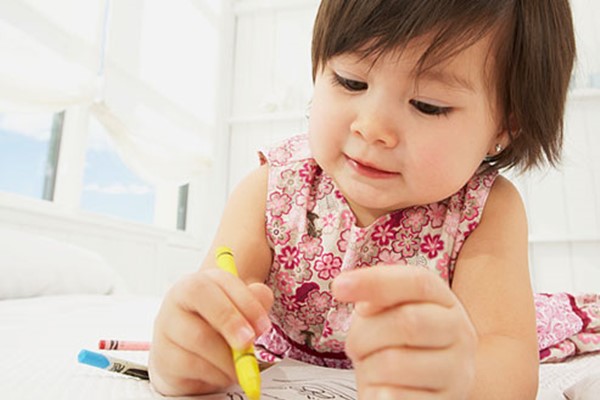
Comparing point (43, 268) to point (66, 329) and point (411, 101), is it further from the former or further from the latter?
point (411, 101)

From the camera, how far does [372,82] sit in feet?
1.81

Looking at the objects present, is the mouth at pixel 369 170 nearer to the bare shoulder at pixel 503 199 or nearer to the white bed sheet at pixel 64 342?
the bare shoulder at pixel 503 199

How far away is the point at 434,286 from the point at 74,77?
188cm

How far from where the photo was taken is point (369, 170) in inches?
23.5

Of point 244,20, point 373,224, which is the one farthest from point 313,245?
point 244,20

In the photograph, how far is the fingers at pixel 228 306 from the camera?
380 millimetres

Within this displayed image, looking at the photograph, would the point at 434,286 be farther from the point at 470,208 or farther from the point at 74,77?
the point at 74,77

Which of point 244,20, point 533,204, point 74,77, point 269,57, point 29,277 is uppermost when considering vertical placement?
point 244,20

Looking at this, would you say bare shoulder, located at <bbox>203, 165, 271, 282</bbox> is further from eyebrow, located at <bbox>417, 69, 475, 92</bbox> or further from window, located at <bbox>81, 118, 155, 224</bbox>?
window, located at <bbox>81, 118, 155, 224</bbox>

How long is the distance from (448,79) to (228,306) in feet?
1.10

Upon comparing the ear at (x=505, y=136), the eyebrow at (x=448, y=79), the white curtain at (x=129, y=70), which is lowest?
the ear at (x=505, y=136)

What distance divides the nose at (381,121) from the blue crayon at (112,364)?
1.08 feet

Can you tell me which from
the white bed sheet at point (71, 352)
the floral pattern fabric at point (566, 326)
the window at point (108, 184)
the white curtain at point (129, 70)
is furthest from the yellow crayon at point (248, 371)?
the window at point (108, 184)

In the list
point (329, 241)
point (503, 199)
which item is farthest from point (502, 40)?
point (329, 241)
